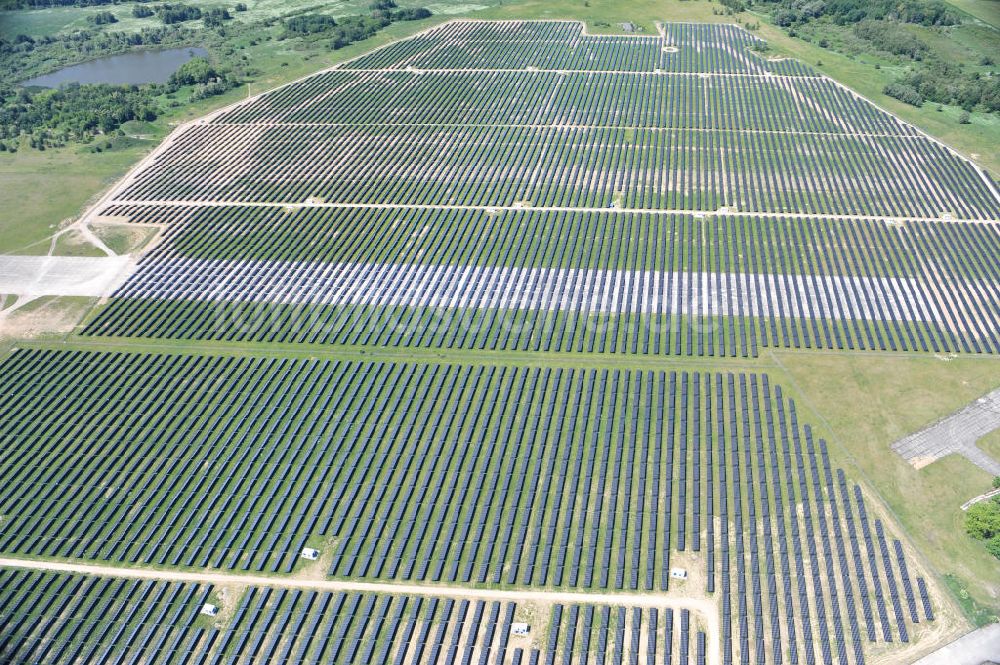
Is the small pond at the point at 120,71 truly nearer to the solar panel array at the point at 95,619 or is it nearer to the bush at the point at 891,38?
the solar panel array at the point at 95,619

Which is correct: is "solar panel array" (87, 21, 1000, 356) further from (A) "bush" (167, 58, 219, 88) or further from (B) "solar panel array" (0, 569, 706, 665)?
(B) "solar panel array" (0, 569, 706, 665)

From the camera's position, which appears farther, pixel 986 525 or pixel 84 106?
pixel 84 106

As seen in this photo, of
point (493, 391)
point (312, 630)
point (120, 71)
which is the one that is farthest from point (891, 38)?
point (120, 71)

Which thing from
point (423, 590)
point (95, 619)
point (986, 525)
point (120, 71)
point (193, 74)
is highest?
point (193, 74)

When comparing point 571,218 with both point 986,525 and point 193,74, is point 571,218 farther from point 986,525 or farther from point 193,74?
point 193,74

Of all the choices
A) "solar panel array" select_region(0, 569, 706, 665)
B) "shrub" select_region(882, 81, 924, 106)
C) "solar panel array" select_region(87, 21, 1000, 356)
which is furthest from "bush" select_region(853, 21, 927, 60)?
"solar panel array" select_region(0, 569, 706, 665)

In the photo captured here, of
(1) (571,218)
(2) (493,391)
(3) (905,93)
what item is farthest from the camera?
(3) (905,93)
